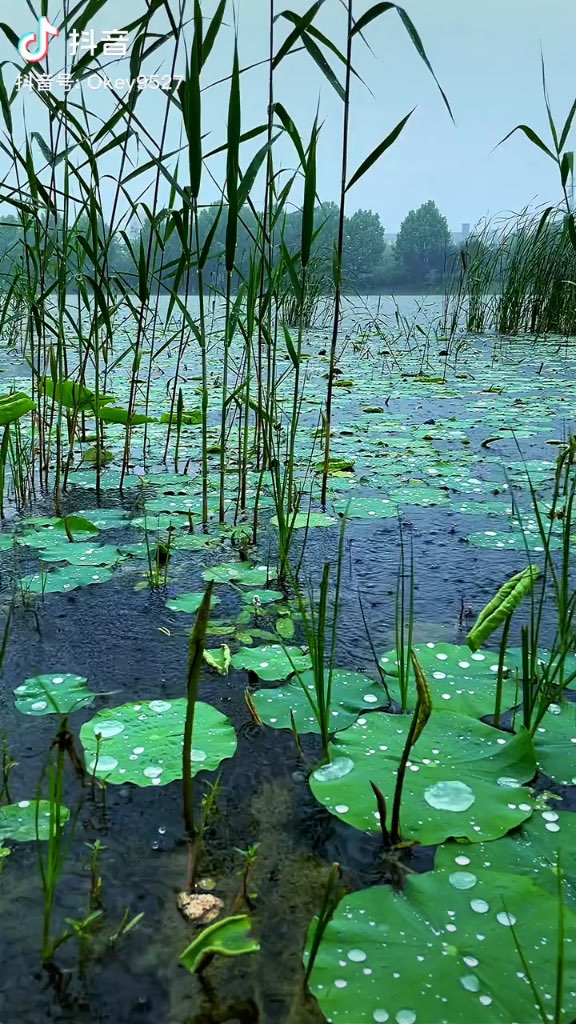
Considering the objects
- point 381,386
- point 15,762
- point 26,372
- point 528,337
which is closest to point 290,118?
point 15,762

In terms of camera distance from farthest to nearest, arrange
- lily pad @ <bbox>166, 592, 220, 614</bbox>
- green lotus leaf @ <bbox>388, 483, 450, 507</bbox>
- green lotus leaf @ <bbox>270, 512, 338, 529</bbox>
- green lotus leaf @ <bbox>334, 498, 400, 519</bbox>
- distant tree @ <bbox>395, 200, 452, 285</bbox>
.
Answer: distant tree @ <bbox>395, 200, 452, 285</bbox>
green lotus leaf @ <bbox>388, 483, 450, 507</bbox>
green lotus leaf @ <bbox>334, 498, 400, 519</bbox>
green lotus leaf @ <bbox>270, 512, 338, 529</bbox>
lily pad @ <bbox>166, 592, 220, 614</bbox>

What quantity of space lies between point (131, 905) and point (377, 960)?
9.7 inches

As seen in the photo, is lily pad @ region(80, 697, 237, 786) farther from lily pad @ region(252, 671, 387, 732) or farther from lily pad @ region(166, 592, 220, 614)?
lily pad @ region(166, 592, 220, 614)

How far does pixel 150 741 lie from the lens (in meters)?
0.95

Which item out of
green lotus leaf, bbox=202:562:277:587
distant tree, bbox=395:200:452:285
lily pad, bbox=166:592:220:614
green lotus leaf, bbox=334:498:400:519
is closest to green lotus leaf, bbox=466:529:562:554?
green lotus leaf, bbox=334:498:400:519

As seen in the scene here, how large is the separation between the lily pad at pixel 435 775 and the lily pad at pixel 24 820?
0.30 meters

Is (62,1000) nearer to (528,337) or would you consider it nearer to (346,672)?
(346,672)

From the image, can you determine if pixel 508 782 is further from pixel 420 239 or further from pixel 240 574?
pixel 420 239

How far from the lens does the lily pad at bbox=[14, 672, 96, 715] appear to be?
1042 mm

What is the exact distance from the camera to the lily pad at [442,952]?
0.59m

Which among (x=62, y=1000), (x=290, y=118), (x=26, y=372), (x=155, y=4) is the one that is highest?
(x=155, y=4)

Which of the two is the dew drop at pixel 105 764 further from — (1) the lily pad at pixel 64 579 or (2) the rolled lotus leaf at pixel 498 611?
(1) the lily pad at pixel 64 579

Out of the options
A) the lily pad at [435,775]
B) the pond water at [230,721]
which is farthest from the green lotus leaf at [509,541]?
the lily pad at [435,775]

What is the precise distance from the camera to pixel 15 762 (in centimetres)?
91
